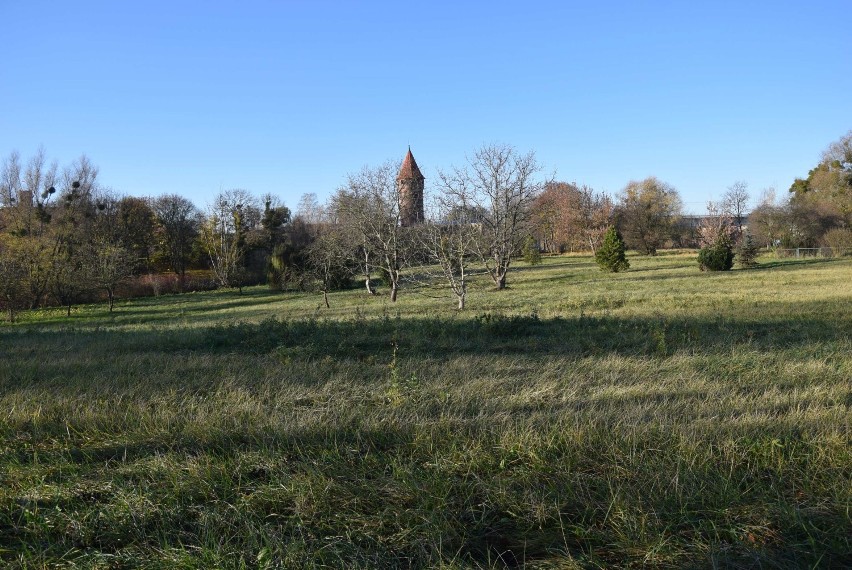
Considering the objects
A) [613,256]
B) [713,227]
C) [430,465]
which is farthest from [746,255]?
[430,465]

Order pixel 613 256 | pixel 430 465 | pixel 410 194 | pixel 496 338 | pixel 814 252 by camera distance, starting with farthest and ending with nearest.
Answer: pixel 814 252 → pixel 613 256 → pixel 410 194 → pixel 496 338 → pixel 430 465

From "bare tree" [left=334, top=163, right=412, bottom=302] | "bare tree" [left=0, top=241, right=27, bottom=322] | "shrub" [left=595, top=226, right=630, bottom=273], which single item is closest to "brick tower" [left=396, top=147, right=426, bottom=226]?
"bare tree" [left=334, top=163, right=412, bottom=302]

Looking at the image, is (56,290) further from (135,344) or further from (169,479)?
(169,479)

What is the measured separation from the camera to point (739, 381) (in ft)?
18.7

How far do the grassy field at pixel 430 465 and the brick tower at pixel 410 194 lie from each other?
24.1 m

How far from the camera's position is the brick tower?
30.4 meters

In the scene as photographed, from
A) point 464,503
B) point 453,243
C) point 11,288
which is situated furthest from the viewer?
point 11,288

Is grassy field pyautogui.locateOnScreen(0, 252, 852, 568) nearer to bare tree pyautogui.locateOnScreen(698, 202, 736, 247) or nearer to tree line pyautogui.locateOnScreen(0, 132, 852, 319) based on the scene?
tree line pyautogui.locateOnScreen(0, 132, 852, 319)

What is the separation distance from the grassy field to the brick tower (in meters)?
24.1

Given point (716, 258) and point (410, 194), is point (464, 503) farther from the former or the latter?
point (716, 258)

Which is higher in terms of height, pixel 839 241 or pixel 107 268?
pixel 107 268

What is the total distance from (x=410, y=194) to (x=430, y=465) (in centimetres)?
2852

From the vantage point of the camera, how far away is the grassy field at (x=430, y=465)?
2.57 meters

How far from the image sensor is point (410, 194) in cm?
3125
